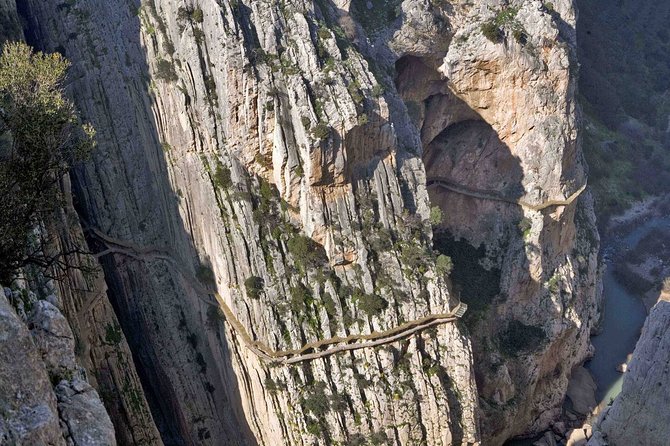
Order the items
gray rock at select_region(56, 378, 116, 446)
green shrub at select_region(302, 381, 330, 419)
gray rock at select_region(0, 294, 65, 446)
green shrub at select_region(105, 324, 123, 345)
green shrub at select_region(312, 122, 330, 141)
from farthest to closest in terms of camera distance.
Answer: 1. green shrub at select_region(105, 324, 123, 345)
2. green shrub at select_region(302, 381, 330, 419)
3. green shrub at select_region(312, 122, 330, 141)
4. gray rock at select_region(56, 378, 116, 446)
5. gray rock at select_region(0, 294, 65, 446)

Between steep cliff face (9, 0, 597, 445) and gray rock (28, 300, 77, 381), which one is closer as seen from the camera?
gray rock (28, 300, 77, 381)

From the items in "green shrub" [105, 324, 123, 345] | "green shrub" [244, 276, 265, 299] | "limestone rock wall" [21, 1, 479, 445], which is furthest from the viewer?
"limestone rock wall" [21, 1, 479, 445]

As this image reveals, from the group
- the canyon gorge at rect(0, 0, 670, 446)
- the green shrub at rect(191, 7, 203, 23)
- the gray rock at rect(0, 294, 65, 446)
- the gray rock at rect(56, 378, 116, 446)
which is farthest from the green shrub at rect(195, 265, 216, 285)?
the gray rock at rect(0, 294, 65, 446)

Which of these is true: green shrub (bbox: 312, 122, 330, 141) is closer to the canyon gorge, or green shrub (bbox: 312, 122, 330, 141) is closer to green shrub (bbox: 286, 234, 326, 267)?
the canyon gorge

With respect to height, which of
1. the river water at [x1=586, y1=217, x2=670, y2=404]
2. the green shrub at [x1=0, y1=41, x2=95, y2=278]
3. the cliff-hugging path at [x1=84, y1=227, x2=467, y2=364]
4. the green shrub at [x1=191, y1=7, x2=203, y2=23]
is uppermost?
the green shrub at [x1=191, y1=7, x2=203, y2=23]

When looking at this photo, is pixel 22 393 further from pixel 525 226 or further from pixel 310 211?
pixel 525 226

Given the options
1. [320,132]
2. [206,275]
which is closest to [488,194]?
[320,132]

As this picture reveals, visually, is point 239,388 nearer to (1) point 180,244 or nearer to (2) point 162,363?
(2) point 162,363
